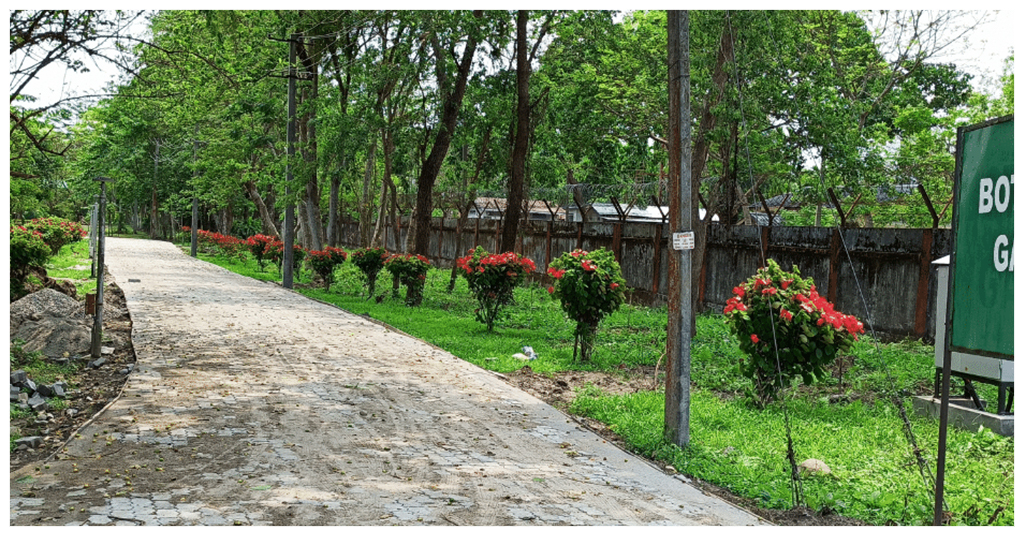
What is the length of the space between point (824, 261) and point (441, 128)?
9452mm

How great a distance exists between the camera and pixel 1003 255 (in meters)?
3.88

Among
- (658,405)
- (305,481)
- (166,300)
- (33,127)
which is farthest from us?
(166,300)

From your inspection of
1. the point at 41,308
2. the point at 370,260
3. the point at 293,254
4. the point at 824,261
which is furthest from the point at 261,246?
the point at 824,261

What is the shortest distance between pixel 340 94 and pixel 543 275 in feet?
28.0

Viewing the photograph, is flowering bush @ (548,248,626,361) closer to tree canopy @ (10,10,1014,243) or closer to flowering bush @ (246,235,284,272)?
tree canopy @ (10,10,1014,243)

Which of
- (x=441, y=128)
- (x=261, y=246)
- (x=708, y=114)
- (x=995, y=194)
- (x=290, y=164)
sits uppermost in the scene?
(x=441, y=128)

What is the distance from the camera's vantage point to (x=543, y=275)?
23.7m

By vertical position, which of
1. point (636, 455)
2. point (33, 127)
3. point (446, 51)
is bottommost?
point (636, 455)

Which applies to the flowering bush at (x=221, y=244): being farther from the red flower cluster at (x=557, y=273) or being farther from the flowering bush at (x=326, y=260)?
the red flower cluster at (x=557, y=273)

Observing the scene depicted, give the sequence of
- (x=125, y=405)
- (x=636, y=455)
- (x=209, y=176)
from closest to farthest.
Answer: (x=636, y=455) → (x=125, y=405) → (x=209, y=176)

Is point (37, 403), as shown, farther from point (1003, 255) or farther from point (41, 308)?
point (1003, 255)

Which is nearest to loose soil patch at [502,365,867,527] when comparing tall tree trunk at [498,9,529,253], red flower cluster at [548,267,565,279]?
red flower cluster at [548,267,565,279]

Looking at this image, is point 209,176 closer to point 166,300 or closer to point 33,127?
point 166,300

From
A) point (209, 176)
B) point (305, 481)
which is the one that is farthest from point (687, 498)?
point (209, 176)
